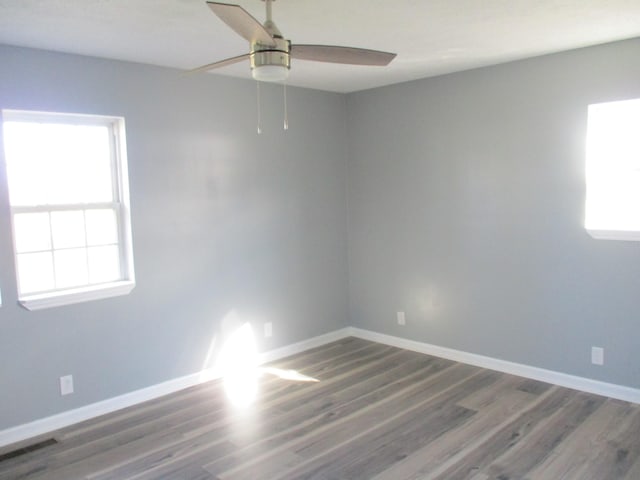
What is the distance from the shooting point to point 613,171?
3.69 m

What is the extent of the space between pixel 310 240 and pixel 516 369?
2.15 meters

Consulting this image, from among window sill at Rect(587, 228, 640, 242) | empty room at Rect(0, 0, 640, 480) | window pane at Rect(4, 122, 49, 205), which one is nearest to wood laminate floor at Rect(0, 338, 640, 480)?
empty room at Rect(0, 0, 640, 480)

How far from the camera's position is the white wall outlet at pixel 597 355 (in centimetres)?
377

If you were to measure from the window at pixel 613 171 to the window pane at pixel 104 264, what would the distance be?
11.3ft

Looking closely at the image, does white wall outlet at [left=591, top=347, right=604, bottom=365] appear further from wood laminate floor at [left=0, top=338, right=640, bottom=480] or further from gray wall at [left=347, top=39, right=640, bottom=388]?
wood laminate floor at [left=0, top=338, right=640, bottom=480]

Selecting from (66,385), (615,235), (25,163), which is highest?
(25,163)

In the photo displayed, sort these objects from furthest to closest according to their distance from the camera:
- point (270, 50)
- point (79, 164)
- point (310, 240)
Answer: point (310, 240) < point (79, 164) < point (270, 50)

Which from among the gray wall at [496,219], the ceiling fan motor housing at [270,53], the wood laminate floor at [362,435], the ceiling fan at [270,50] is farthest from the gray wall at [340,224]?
the ceiling fan motor housing at [270,53]

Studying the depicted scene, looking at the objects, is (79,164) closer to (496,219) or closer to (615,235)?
(496,219)

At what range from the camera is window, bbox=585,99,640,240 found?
3.59m

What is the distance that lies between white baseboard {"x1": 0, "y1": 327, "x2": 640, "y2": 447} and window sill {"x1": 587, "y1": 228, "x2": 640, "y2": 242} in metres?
1.04

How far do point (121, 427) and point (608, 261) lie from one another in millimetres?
3544

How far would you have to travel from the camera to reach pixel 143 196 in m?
3.88

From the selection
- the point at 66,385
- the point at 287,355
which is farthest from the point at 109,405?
the point at 287,355
